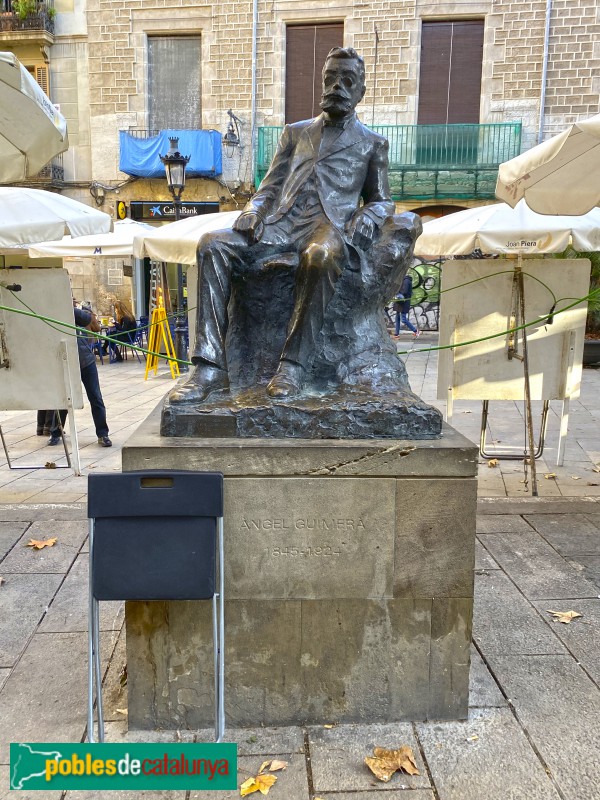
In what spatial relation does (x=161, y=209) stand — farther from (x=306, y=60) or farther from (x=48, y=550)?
(x=48, y=550)

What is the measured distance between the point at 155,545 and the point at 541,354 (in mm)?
4940

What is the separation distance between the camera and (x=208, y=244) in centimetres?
322

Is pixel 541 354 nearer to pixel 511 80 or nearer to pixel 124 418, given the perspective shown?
pixel 124 418

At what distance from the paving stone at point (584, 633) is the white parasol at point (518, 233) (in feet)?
10.6

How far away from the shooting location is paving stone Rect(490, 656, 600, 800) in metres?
2.57

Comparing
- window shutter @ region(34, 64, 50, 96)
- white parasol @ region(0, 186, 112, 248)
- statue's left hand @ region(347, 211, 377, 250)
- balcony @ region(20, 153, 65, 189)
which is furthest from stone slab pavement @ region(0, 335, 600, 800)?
window shutter @ region(34, 64, 50, 96)

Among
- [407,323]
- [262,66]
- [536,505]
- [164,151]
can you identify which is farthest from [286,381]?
[262,66]

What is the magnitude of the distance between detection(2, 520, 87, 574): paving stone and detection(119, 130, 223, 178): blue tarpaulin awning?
1629 centimetres

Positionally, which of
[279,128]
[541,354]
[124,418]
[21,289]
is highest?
[279,128]

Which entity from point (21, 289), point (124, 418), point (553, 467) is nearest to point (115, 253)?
point (124, 418)

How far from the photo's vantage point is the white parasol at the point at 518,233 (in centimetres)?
612

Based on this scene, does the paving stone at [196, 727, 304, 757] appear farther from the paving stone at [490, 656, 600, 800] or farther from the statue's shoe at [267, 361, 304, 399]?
the statue's shoe at [267, 361, 304, 399]

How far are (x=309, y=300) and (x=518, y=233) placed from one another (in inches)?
140

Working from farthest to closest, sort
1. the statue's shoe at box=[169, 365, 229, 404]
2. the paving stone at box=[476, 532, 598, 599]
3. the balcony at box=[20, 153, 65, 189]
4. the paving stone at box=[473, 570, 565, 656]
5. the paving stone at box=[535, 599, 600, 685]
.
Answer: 1. the balcony at box=[20, 153, 65, 189]
2. the paving stone at box=[476, 532, 598, 599]
3. the paving stone at box=[473, 570, 565, 656]
4. the paving stone at box=[535, 599, 600, 685]
5. the statue's shoe at box=[169, 365, 229, 404]
